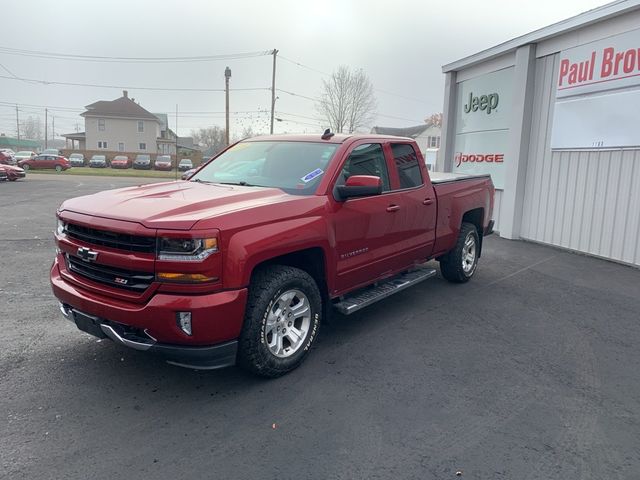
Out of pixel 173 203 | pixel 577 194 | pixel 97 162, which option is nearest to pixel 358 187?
pixel 173 203

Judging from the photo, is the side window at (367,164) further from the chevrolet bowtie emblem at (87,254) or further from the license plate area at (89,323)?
the license plate area at (89,323)

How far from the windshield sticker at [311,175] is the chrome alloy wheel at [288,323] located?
1033 mm

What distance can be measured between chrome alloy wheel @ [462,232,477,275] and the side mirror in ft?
9.54

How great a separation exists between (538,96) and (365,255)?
755cm

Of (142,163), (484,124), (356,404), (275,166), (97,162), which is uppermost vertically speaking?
(484,124)

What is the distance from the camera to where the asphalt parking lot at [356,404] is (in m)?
2.88

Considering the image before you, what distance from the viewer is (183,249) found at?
10.5 feet

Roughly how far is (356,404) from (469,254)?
13.3ft

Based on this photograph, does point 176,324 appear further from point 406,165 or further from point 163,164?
point 163,164

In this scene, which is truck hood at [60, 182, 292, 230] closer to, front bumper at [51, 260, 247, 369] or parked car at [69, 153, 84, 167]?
front bumper at [51, 260, 247, 369]

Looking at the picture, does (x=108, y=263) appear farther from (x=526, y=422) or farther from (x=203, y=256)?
(x=526, y=422)

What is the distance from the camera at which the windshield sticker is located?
14.3 ft

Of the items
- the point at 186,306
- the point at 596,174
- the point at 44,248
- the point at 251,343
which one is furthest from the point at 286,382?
the point at 596,174

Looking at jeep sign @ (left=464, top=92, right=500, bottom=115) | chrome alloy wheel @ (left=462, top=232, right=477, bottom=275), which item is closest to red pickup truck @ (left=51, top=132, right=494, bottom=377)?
chrome alloy wheel @ (left=462, top=232, right=477, bottom=275)
